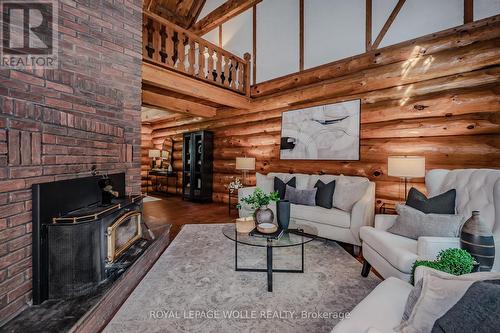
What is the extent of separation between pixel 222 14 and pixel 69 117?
483cm

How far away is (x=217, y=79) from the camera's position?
4.46 m

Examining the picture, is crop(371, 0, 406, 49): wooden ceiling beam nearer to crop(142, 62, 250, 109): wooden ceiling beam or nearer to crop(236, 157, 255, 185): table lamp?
crop(142, 62, 250, 109): wooden ceiling beam

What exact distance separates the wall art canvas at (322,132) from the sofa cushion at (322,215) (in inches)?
45.1

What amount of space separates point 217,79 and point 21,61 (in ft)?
10.3

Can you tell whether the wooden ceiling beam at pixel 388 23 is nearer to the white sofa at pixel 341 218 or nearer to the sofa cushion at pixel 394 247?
the white sofa at pixel 341 218

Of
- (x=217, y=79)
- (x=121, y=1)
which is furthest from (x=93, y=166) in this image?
(x=217, y=79)

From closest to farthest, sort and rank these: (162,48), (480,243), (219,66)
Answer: (480,243) → (162,48) → (219,66)

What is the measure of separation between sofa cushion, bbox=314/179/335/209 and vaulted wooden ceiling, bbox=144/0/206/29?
19.0ft

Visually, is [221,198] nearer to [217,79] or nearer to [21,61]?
[217,79]

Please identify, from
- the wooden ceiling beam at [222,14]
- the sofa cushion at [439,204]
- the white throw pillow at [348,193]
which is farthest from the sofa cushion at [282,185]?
the wooden ceiling beam at [222,14]

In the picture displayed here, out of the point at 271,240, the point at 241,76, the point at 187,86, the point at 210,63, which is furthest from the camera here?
the point at 241,76

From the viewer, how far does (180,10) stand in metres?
6.44

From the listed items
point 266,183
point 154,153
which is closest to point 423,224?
point 266,183

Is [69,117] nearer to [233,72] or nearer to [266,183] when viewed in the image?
[266,183]
